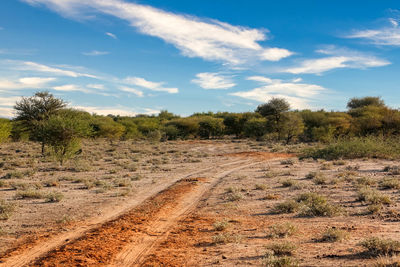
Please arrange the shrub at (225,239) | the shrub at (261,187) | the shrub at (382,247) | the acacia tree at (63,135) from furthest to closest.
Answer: the acacia tree at (63,135)
the shrub at (261,187)
the shrub at (225,239)
the shrub at (382,247)

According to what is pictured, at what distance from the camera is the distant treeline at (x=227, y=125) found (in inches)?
1190

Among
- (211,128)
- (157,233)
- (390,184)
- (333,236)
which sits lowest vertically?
(157,233)

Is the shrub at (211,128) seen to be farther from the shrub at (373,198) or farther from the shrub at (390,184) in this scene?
the shrub at (373,198)

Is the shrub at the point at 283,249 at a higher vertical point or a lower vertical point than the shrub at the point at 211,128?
lower

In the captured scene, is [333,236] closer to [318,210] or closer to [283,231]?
[283,231]

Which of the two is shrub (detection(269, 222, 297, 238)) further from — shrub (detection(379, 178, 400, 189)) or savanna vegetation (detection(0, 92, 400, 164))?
savanna vegetation (detection(0, 92, 400, 164))

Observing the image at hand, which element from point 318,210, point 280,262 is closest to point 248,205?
point 318,210

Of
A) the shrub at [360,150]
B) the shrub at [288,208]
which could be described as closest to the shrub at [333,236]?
the shrub at [288,208]

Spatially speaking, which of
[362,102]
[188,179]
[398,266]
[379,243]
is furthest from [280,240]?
[362,102]

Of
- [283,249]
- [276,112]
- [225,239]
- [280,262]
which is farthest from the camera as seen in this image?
[276,112]

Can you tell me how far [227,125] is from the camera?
213 ft

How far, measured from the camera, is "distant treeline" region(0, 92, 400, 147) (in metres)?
30.2

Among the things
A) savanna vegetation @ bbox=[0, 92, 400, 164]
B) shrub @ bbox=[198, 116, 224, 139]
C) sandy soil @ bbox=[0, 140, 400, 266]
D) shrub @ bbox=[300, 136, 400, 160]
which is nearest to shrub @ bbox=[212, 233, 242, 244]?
sandy soil @ bbox=[0, 140, 400, 266]

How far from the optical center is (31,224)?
9602 mm
